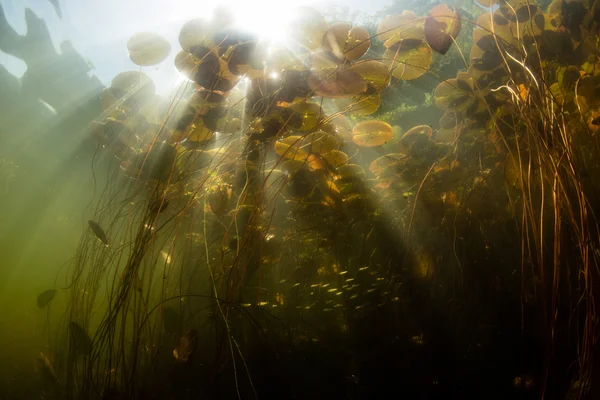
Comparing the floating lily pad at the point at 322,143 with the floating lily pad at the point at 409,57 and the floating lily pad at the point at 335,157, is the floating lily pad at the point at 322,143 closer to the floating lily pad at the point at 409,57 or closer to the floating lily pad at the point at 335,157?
the floating lily pad at the point at 335,157

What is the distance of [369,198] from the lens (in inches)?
32.9

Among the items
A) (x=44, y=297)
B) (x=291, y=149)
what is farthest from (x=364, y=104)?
(x=44, y=297)

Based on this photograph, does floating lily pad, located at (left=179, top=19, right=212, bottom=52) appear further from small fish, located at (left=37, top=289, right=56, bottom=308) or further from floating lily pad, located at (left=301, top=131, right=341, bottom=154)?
small fish, located at (left=37, top=289, right=56, bottom=308)

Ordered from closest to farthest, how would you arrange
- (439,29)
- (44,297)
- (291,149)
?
(439,29)
(291,149)
(44,297)

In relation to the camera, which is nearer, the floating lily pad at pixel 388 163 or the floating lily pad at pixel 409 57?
the floating lily pad at pixel 409 57

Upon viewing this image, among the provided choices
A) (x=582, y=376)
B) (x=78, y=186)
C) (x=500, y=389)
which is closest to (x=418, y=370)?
(x=500, y=389)

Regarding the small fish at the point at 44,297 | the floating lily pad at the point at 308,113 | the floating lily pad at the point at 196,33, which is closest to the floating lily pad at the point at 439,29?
the floating lily pad at the point at 308,113

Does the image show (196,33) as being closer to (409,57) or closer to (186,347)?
(409,57)

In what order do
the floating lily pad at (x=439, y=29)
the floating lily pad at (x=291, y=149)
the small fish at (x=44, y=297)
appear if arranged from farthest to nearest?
the small fish at (x=44, y=297), the floating lily pad at (x=291, y=149), the floating lily pad at (x=439, y=29)

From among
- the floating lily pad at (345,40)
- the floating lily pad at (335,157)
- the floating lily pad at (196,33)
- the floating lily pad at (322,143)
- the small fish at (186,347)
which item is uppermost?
the floating lily pad at (196,33)

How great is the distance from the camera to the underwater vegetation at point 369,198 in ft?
2.10

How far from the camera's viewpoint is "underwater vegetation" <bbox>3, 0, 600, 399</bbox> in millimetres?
640

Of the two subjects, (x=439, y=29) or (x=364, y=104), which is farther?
(x=364, y=104)

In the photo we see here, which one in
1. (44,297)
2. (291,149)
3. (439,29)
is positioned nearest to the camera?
(439,29)
